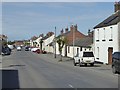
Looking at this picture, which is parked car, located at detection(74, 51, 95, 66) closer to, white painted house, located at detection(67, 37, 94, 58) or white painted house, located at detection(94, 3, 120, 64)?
white painted house, located at detection(94, 3, 120, 64)

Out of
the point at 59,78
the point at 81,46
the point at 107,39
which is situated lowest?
the point at 59,78

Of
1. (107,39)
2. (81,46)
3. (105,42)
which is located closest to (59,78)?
(107,39)

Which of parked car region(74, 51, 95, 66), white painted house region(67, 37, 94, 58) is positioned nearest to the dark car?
parked car region(74, 51, 95, 66)

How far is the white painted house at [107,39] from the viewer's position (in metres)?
41.4

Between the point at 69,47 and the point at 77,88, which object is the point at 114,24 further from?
the point at 69,47

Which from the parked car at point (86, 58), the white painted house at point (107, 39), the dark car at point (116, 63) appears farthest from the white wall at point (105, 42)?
the dark car at point (116, 63)

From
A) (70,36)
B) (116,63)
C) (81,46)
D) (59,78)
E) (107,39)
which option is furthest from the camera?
(70,36)

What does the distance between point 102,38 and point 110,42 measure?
4009 mm

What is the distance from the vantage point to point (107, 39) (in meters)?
44.8

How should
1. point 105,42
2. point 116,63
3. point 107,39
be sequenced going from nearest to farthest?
point 116,63 < point 107,39 < point 105,42

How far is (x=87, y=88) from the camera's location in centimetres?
1733

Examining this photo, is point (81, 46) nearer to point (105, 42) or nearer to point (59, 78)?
point (105, 42)

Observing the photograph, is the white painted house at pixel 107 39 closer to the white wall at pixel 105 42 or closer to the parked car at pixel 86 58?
the white wall at pixel 105 42

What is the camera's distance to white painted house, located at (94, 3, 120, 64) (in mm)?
41375
